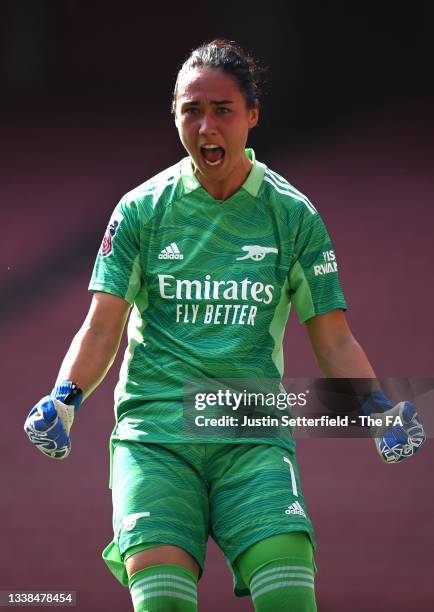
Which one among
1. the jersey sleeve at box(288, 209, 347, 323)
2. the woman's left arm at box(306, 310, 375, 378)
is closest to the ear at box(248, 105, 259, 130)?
the jersey sleeve at box(288, 209, 347, 323)

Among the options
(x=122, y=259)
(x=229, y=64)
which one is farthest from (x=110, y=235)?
(x=229, y=64)

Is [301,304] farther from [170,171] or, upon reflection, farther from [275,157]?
[275,157]

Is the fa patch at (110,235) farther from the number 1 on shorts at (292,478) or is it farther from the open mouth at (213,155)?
the number 1 on shorts at (292,478)

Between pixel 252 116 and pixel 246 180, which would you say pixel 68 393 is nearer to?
pixel 246 180

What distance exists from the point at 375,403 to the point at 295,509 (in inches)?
15.1

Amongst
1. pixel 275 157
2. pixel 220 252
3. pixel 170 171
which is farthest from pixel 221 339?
pixel 275 157

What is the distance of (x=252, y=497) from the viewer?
116 inches

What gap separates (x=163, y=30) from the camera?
16.3ft

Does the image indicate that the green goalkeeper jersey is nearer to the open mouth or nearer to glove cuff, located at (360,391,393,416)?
the open mouth

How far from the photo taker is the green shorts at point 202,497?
2.91 m

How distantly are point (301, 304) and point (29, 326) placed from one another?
2095 millimetres

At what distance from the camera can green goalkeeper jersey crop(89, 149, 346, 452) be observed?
3.10 meters

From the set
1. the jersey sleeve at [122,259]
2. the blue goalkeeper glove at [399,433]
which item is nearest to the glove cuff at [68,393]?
the jersey sleeve at [122,259]

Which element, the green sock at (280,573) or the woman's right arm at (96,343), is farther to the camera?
the woman's right arm at (96,343)
